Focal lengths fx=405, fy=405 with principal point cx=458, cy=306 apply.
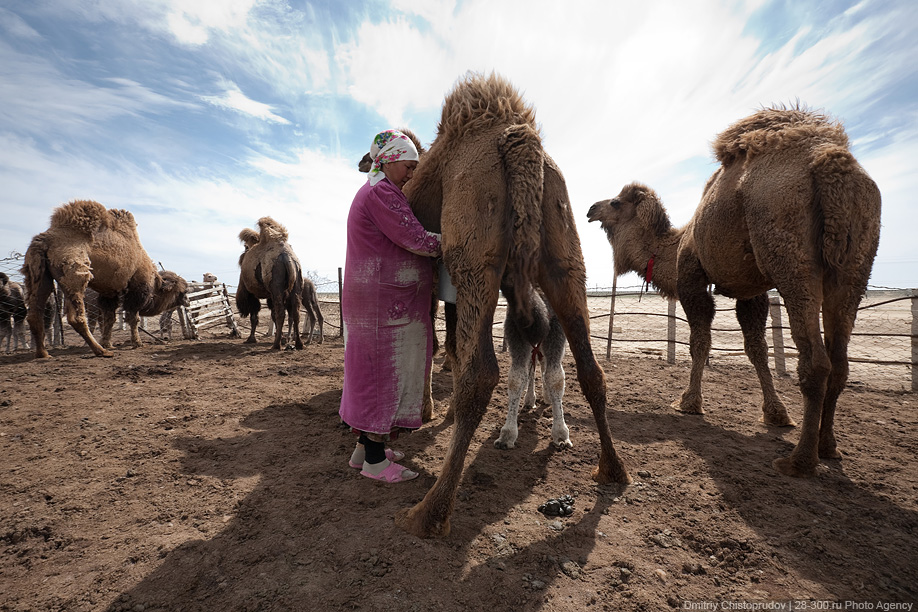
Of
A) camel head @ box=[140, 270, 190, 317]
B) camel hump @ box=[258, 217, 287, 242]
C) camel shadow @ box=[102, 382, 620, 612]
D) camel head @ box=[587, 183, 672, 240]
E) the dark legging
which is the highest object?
camel hump @ box=[258, 217, 287, 242]

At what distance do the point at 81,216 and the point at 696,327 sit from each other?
1117 centimetres

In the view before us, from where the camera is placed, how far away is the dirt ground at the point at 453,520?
1.86 metres

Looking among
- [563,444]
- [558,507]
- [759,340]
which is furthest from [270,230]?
[759,340]

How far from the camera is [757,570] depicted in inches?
79.6

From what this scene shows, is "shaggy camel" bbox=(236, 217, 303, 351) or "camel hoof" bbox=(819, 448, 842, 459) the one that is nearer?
"camel hoof" bbox=(819, 448, 842, 459)

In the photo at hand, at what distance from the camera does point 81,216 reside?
815 centimetres

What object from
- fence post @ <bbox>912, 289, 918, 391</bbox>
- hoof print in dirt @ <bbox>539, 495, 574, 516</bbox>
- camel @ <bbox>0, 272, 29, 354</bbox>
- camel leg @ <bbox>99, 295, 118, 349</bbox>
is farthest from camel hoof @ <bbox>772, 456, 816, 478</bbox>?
camel @ <bbox>0, 272, 29, 354</bbox>

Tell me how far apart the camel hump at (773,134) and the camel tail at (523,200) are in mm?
2457

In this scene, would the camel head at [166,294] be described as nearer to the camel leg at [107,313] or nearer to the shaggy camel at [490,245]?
the camel leg at [107,313]

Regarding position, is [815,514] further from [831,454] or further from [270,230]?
[270,230]

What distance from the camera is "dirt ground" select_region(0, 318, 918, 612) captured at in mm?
1856

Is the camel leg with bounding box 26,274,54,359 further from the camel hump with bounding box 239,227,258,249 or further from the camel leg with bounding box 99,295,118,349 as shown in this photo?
the camel hump with bounding box 239,227,258,249

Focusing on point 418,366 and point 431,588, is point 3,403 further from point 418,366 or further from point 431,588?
point 431,588

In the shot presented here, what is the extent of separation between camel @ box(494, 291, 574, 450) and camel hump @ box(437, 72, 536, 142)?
1.72m
